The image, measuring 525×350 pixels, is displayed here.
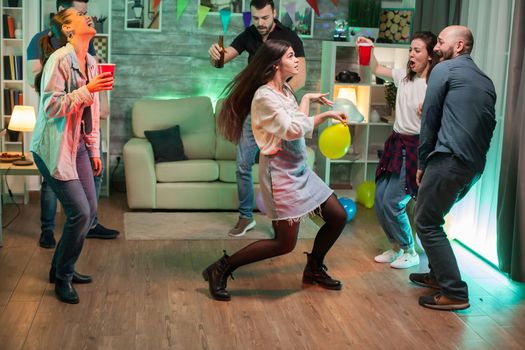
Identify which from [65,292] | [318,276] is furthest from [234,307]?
[65,292]

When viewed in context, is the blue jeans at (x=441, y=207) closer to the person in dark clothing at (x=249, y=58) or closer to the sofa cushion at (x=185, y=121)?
the person in dark clothing at (x=249, y=58)

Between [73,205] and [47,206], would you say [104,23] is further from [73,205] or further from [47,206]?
[73,205]

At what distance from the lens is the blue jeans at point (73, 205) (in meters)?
4.30

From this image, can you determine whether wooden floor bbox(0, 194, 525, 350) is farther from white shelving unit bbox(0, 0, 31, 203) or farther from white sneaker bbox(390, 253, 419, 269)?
white shelving unit bbox(0, 0, 31, 203)

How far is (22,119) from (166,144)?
47.2 inches

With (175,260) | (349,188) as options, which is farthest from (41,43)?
(349,188)

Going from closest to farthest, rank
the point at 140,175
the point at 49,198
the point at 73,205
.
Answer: the point at 73,205 < the point at 49,198 < the point at 140,175

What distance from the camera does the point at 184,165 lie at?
6773mm

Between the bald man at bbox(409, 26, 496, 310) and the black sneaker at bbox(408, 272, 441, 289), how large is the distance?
0.32 meters

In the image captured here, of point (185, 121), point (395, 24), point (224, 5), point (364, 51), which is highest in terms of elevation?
point (224, 5)

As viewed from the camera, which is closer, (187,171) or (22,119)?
(22,119)

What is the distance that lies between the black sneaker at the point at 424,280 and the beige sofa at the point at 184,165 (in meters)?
2.09

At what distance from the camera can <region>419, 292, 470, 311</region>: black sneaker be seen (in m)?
4.59

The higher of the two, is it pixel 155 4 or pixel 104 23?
pixel 155 4
